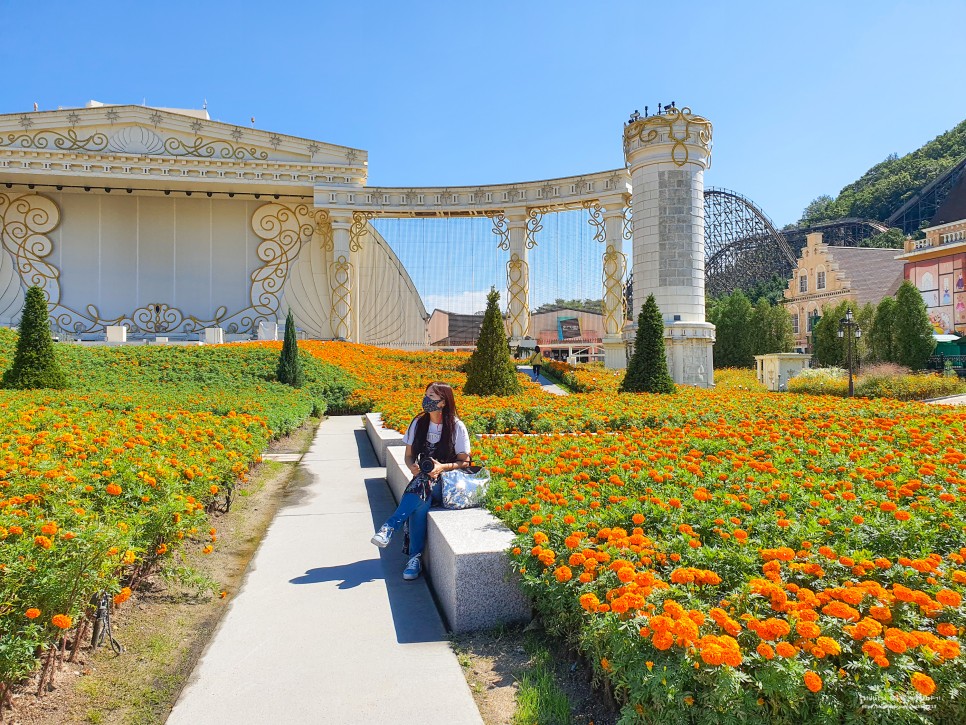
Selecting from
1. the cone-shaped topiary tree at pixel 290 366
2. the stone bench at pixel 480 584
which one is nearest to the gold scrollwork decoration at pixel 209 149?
the cone-shaped topiary tree at pixel 290 366

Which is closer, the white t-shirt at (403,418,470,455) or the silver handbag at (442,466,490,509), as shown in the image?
the silver handbag at (442,466,490,509)

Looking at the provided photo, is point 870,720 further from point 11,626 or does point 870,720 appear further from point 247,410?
point 247,410

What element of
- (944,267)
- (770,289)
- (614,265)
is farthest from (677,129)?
(770,289)

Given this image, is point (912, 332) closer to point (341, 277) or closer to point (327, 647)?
point (341, 277)

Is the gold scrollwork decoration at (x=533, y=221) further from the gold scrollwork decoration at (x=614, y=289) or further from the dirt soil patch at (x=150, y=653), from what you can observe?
the dirt soil patch at (x=150, y=653)

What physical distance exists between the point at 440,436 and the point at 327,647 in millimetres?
2009

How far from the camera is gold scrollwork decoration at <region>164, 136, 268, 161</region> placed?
1111 inches

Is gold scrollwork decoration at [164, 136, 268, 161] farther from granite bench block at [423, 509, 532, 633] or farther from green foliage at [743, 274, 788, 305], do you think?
green foliage at [743, 274, 788, 305]

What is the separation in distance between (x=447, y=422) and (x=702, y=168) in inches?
618

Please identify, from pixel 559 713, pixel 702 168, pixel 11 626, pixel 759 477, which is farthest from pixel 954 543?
pixel 702 168

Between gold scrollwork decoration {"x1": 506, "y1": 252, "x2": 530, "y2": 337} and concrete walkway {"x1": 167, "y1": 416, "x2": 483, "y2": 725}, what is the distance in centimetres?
2084

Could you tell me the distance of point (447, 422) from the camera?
5121mm

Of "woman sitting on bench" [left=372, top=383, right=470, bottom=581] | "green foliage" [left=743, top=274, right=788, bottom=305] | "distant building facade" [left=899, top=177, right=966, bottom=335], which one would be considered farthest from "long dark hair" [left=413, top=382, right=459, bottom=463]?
"green foliage" [left=743, top=274, right=788, bottom=305]

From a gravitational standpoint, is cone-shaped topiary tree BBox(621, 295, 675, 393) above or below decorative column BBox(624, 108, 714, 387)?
below
